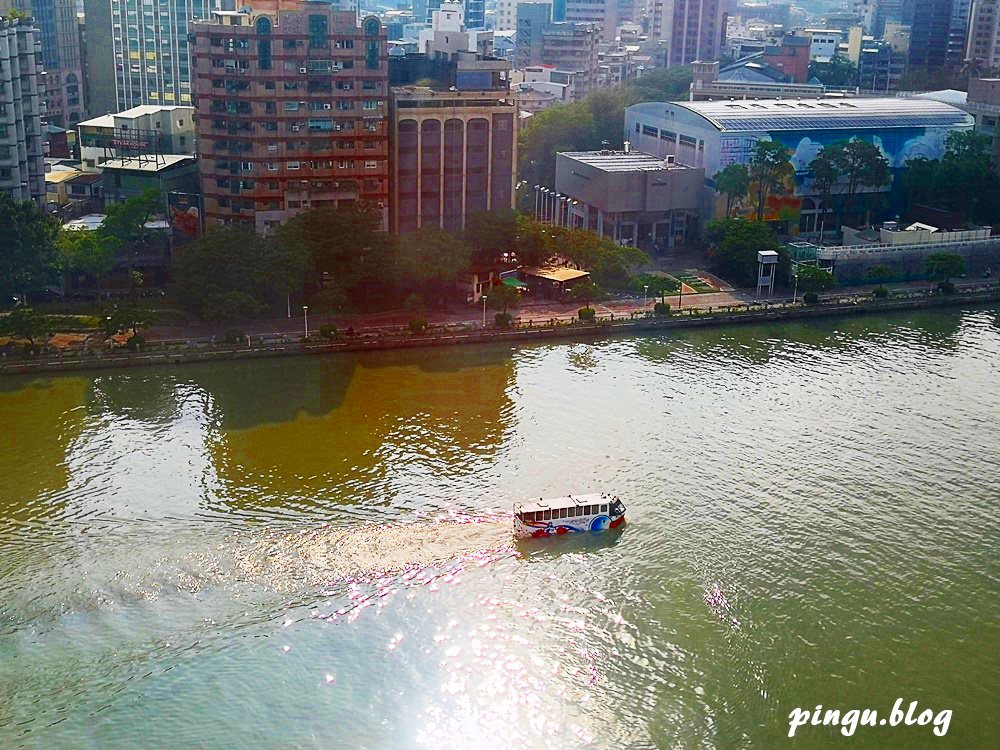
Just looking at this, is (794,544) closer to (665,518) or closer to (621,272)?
(665,518)

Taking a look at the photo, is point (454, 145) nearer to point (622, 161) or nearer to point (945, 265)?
point (622, 161)

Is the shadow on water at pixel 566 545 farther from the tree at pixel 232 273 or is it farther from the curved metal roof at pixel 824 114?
the curved metal roof at pixel 824 114

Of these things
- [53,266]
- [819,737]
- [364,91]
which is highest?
[364,91]

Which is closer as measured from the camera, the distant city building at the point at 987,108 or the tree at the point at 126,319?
the tree at the point at 126,319

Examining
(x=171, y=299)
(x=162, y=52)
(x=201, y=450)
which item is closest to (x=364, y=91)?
(x=171, y=299)

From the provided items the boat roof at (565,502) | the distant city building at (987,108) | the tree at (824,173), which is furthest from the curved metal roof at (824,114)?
the boat roof at (565,502)
